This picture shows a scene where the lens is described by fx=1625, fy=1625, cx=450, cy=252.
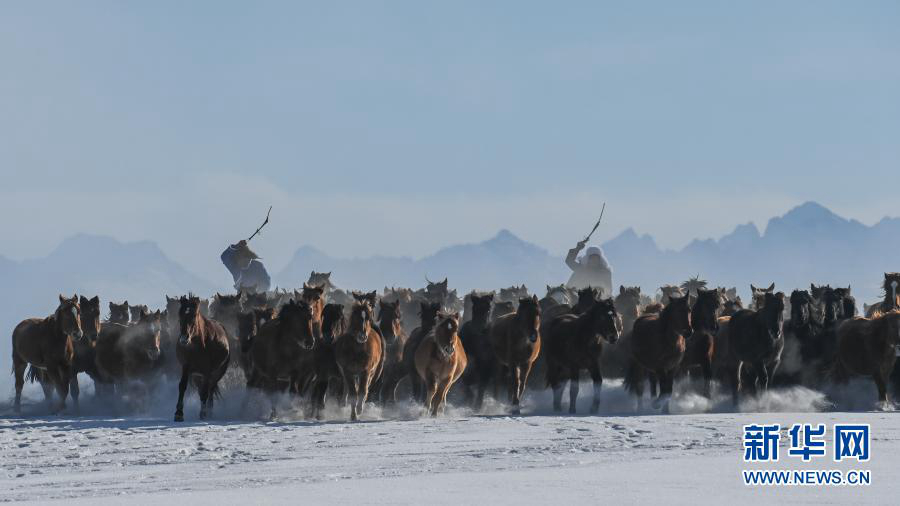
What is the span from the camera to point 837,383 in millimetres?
29688

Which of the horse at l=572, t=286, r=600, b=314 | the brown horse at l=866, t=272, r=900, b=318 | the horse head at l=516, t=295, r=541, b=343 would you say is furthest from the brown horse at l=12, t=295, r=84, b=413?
the brown horse at l=866, t=272, r=900, b=318

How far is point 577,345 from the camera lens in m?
28.5

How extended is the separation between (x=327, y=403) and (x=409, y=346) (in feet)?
6.66

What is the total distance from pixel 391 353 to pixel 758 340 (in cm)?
657

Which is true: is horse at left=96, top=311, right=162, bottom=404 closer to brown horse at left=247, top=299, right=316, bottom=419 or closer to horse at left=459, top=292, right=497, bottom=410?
brown horse at left=247, top=299, right=316, bottom=419

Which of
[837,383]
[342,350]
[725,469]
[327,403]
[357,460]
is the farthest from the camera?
[837,383]

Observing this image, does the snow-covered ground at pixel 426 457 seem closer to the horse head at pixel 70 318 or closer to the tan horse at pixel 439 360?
the tan horse at pixel 439 360

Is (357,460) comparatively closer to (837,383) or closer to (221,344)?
(221,344)

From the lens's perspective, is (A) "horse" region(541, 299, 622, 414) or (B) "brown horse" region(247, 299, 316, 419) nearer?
(B) "brown horse" region(247, 299, 316, 419)

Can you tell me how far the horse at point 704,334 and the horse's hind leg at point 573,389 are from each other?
1979 mm

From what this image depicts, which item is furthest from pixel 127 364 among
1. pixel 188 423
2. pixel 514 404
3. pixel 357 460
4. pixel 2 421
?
pixel 357 460

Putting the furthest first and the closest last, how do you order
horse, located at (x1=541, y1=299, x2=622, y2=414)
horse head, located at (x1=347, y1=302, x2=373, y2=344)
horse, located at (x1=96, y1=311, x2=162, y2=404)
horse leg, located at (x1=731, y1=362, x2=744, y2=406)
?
horse, located at (x1=96, y1=311, x2=162, y2=404)
horse leg, located at (x1=731, y1=362, x2=744, y2=406)
horse, located at (x1=541, y1=299, x2=622, y2=414)
horse head, located at (x1=347, y1=302, x2=373, y2=344)

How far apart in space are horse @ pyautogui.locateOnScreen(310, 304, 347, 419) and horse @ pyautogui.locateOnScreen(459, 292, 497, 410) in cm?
328

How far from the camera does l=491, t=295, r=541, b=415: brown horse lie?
2784cm
